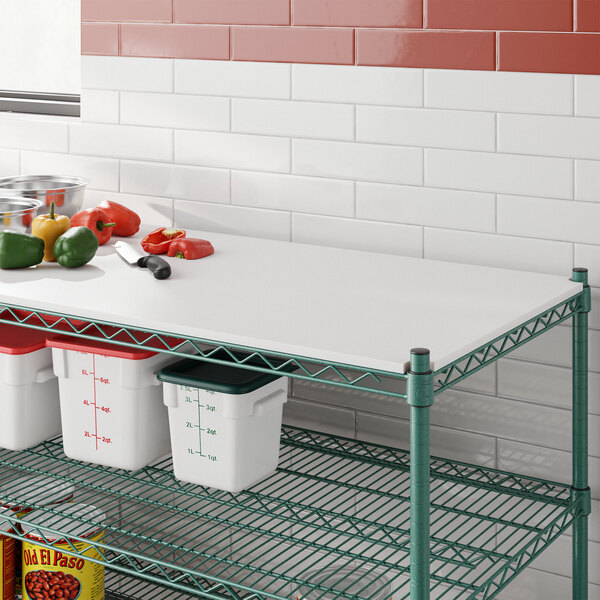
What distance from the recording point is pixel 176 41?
2.54 meters

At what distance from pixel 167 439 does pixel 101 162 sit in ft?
3.13

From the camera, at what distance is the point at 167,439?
214 cm

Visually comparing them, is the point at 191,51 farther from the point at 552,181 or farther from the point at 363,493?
the point at 363,493

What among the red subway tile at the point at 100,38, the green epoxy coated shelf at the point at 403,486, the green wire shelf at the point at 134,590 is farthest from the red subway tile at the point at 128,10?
the green wire shelf at the point at 134,590

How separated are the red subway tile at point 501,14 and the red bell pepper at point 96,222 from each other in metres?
0.88

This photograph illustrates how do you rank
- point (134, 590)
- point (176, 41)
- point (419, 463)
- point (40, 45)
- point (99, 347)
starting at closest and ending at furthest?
point (419, 463) → point (99, 347) → point (176, 41) → point (134, 590) → point (40, 45)

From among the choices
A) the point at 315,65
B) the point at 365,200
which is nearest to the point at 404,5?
the point at 315,65

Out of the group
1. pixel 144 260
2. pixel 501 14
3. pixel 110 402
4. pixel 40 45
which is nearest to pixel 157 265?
pixel 144 260

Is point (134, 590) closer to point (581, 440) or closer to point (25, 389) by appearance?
point (25, 389)

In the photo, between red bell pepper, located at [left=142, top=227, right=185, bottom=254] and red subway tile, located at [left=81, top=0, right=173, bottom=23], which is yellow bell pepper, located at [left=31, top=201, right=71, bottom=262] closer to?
red bell pepper, located at [left=142, top=227, right=185, bottom=254]

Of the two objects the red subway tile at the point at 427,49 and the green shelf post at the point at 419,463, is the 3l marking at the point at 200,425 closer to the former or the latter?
the green shelf post at the point at 419,463

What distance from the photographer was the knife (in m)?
2.01

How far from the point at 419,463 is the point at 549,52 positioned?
0.99m

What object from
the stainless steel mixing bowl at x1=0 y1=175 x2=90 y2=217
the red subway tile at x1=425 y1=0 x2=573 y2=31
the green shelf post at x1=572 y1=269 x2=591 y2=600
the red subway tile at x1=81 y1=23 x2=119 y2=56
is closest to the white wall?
the red subway tile at x1=81 y1=23 x2=119 y2=56
